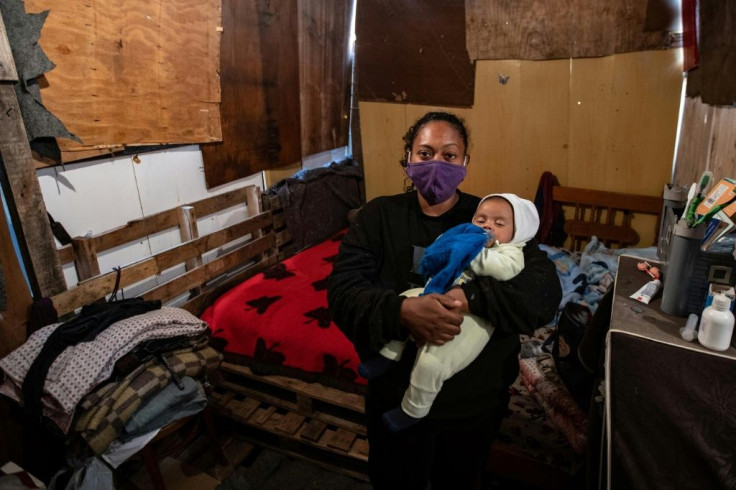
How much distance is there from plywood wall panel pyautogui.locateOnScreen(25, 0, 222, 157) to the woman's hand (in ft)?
6.27

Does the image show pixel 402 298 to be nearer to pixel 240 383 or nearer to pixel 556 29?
pixel 240 383

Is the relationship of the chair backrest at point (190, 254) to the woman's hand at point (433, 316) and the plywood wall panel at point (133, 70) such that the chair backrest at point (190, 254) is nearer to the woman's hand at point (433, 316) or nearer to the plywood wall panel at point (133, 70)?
the plywood wall panel at point (133, 70)

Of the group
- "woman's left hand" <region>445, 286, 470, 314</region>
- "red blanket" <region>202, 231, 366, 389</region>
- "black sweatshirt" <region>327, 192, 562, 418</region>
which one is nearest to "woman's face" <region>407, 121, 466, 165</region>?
"black sweatshirt" <region>327, 192, 562, 418</region>

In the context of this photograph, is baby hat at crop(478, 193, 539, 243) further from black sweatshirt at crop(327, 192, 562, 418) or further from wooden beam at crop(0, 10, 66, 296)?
wooden beam at crop(0, 10, 66, 296)

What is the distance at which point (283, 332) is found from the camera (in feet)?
8.36

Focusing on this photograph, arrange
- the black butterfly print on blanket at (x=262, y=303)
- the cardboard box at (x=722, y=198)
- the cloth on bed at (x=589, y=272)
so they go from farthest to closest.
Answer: the cloth on bed at (x=589, y=272) < the black butterfly print on blanket at (x=262, y=303) < the cardboard box at (x=722, y=198)

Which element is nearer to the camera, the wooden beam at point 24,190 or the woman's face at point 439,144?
the woman's face at point 439,144

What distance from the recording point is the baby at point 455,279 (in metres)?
1.24

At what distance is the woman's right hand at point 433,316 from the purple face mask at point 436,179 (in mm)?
361

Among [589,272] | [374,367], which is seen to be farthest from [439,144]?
[589,272]

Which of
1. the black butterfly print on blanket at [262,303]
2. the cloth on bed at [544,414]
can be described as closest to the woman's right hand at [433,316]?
the cloth on bed at [544,414]

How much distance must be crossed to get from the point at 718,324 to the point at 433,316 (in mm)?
683

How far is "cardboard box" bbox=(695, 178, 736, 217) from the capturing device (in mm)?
1040

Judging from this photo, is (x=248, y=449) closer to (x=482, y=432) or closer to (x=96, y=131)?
(x=482, y=432)
